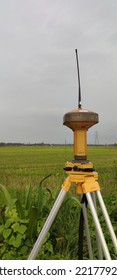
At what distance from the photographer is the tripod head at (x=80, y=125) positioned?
1.91 m

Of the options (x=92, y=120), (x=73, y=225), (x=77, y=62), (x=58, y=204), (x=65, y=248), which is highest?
(x=77, y=62)

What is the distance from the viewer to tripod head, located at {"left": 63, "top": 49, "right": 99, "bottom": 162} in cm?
191

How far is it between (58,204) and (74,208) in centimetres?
179

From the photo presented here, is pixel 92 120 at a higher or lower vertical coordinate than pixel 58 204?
higher

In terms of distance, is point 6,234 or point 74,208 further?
point 74,208

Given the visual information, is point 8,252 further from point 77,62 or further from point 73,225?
point 77,62

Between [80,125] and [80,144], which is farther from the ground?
[80,125]

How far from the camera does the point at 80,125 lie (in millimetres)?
1931

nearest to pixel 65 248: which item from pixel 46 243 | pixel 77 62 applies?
pixel 46 243
